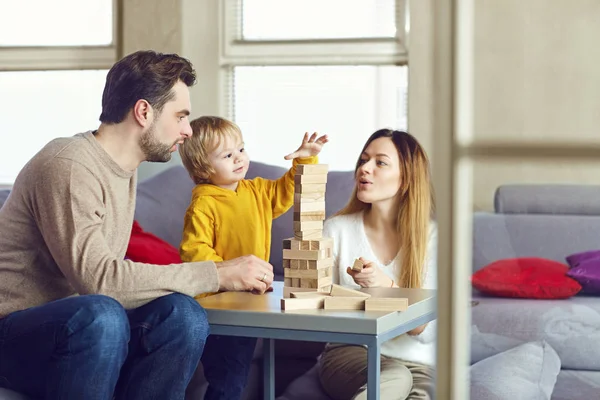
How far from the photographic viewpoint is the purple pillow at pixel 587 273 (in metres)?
1.54

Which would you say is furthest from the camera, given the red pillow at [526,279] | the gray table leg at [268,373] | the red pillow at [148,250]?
the red pillow at [148,250]

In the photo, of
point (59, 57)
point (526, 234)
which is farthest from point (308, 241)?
point (59, 57)

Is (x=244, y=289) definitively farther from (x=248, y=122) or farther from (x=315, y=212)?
(x=248, y=122)

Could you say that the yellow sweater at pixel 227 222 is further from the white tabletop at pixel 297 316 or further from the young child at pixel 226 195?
the white tabletop at pixel 297 316

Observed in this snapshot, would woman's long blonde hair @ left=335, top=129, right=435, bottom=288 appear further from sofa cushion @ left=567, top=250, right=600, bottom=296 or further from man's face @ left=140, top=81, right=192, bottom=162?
sofa cushion @ left=567, top=250, right=600, bottom=296

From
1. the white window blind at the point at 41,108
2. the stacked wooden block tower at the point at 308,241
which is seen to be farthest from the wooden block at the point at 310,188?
the white window blind at the point at 41,108

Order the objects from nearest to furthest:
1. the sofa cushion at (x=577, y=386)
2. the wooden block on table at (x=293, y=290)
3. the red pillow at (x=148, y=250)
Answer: the sofa cushion at (x=577, y=386) → the wooden block on table at (x=293, y=290) → the red pillow at (x=148, y=250)

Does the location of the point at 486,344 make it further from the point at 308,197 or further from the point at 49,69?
the point at 49,69

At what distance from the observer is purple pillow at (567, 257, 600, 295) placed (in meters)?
1.54

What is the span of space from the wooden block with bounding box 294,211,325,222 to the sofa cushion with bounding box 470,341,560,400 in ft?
1.77

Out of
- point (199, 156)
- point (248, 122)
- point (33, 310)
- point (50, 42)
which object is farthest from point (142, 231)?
point (50, 42)

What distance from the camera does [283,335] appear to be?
1.79 meters

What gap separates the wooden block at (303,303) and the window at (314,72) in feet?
5.95

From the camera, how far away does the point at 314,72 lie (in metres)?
3.73
